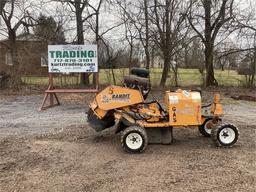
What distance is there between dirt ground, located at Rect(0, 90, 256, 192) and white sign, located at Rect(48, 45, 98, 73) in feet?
15.0

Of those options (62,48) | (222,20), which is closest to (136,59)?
(222,20)

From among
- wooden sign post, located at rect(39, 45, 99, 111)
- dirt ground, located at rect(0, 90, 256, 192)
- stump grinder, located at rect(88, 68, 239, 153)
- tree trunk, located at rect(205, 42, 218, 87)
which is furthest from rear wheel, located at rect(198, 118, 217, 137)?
tree trunk, located at rect(205, 42, 218, 87)

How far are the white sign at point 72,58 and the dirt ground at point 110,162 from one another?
456cm

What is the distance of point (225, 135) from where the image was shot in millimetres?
7590

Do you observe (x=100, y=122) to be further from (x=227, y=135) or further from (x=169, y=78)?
(x=169, y=78)

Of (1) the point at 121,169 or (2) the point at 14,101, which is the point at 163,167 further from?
(2) the point at 14,101

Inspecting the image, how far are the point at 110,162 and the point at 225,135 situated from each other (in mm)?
2234

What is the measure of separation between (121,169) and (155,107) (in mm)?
1887

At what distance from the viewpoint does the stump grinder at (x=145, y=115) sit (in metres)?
7.48

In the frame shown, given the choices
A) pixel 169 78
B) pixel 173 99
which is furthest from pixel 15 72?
pixel 173 99

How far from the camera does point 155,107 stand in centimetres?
787

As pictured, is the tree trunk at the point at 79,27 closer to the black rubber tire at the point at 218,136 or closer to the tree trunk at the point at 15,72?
the tree trunk at the point at 15,72

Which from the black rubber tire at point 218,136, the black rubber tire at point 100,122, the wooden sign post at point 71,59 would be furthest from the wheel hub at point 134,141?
the wooden sign post at point 71,59

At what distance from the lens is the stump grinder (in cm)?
748
